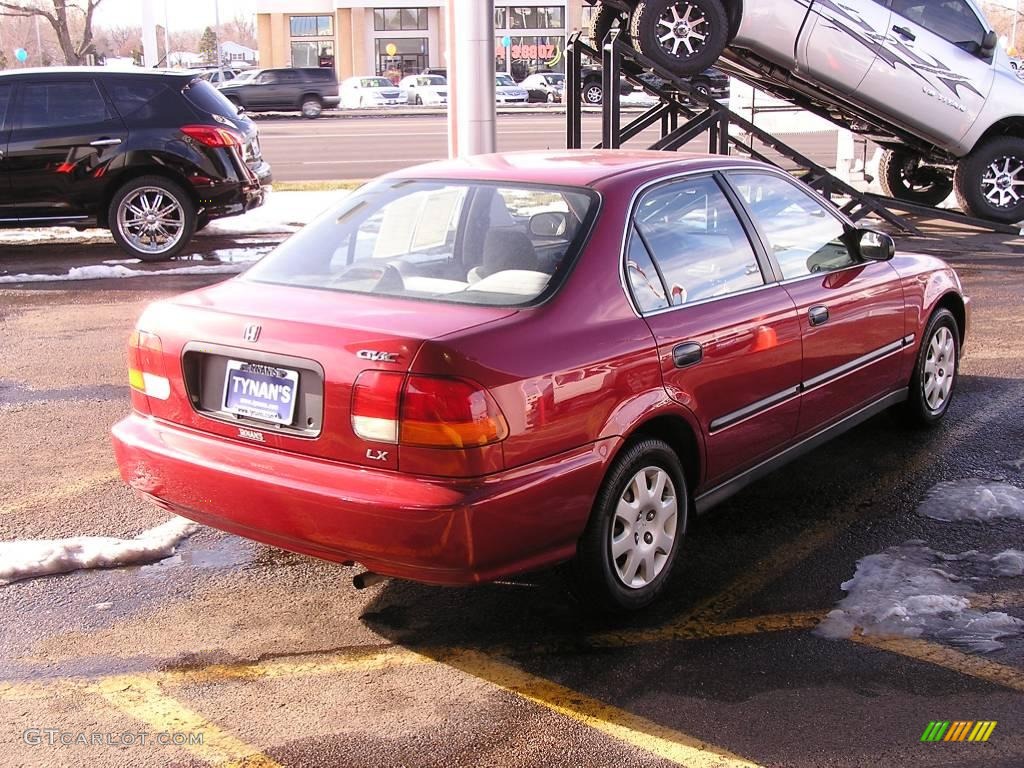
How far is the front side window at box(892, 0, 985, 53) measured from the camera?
1214cm

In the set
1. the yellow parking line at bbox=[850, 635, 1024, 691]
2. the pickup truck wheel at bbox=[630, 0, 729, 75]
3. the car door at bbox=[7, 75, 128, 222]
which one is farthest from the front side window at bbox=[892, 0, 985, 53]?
the yellow parking line at bbox=[850, 635, 1024, 691]

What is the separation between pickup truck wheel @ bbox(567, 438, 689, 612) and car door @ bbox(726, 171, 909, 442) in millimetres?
996

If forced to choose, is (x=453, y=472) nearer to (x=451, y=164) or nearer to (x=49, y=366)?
(x=451, y=164)

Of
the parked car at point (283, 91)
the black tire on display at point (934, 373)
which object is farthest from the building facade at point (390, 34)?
the black tire on display at point (934, 373)

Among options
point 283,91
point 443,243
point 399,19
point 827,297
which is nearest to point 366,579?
point 443,243

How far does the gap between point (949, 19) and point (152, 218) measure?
28.0 ft

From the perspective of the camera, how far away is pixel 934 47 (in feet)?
40.1

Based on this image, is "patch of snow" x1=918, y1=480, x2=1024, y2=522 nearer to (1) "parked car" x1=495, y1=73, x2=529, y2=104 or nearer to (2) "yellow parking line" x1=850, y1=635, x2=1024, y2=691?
(2) "yellow parking line" x1=850, y1=635, x2=1024, y2=691

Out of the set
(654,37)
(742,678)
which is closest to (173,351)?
(742,678)

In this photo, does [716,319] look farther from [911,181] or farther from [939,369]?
[911,181]

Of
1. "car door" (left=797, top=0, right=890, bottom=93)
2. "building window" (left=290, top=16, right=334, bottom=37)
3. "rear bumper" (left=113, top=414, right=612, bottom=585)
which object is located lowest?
"rear bumper" (left=113, top=414, right=612, bottom=585)

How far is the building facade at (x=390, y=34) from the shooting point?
224 feet

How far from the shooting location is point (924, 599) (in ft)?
13.4

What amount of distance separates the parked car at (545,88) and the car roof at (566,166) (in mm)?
47613
